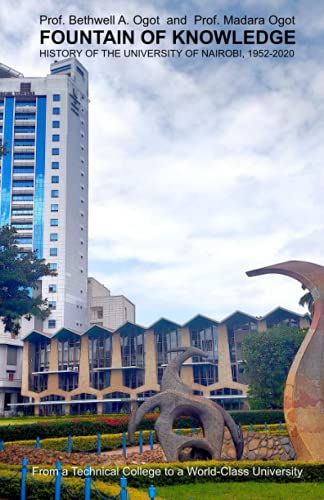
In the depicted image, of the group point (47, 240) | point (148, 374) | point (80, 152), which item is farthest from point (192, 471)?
point (80, 152)

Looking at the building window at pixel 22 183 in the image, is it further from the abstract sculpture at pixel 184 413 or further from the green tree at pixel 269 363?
the abstract sculpture at pixel 184 413

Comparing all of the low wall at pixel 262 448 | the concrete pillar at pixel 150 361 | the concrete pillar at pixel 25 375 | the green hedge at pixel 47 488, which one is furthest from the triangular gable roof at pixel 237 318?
the green hedge at pixel 47 488

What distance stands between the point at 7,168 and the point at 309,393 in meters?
63.1

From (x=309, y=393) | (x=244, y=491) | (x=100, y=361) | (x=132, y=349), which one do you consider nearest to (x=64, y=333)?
(x=100, y=361)

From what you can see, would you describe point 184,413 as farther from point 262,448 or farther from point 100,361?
point 100,361

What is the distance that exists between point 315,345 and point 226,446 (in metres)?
4.81

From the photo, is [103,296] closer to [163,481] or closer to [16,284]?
[16,284]

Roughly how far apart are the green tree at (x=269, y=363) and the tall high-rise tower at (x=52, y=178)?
3303 cm

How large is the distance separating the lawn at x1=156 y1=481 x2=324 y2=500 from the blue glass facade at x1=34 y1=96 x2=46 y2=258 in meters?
54.9

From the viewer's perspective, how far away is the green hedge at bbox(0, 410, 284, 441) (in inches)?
833

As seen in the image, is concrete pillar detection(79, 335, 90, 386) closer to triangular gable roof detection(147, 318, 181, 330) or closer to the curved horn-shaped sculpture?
triangular gable roof detection(147, 318, 181, 330)

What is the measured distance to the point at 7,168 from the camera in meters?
69.0

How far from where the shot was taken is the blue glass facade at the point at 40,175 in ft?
214

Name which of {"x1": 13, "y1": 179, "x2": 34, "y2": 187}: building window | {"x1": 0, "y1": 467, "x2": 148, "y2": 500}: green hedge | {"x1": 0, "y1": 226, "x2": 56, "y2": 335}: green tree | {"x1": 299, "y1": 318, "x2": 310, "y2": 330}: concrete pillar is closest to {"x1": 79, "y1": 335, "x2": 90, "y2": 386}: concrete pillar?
{"x1": 299, "y1": 318, "x2": 310, "y2": 330}: concrete pillar
